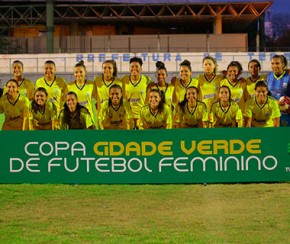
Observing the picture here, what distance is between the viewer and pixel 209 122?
39.4 feet

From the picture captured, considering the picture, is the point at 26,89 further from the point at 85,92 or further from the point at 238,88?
the point at 238,88

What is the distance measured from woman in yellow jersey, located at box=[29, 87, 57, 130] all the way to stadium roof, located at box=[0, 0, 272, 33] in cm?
4435

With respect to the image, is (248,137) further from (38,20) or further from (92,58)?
(38,20)

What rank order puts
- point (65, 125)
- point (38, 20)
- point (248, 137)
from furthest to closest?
point (38, 20)
point (65, 125)
point (248, 137)

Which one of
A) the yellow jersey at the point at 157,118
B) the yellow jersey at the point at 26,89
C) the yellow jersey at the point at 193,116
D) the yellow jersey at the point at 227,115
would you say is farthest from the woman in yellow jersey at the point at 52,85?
the yellow jersey at the point at 227,115

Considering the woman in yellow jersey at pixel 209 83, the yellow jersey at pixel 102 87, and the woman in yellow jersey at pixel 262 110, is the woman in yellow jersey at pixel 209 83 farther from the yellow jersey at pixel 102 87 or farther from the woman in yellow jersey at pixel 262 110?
the yellow jersey at pixel 102 87

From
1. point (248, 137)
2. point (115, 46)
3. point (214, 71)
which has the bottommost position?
point (248, 137)

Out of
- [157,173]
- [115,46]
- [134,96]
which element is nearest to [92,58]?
[115,46]

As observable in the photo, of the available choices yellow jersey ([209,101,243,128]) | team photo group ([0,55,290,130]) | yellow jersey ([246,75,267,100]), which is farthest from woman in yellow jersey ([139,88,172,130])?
yellow jersey ([246,75,267,100])

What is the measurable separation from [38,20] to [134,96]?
43215 mm

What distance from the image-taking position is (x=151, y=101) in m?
11.7

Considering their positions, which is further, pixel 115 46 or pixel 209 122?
pixel 115 46

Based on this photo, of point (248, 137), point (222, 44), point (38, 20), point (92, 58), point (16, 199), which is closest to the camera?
point (16, 199)

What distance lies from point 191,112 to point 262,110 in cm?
124
